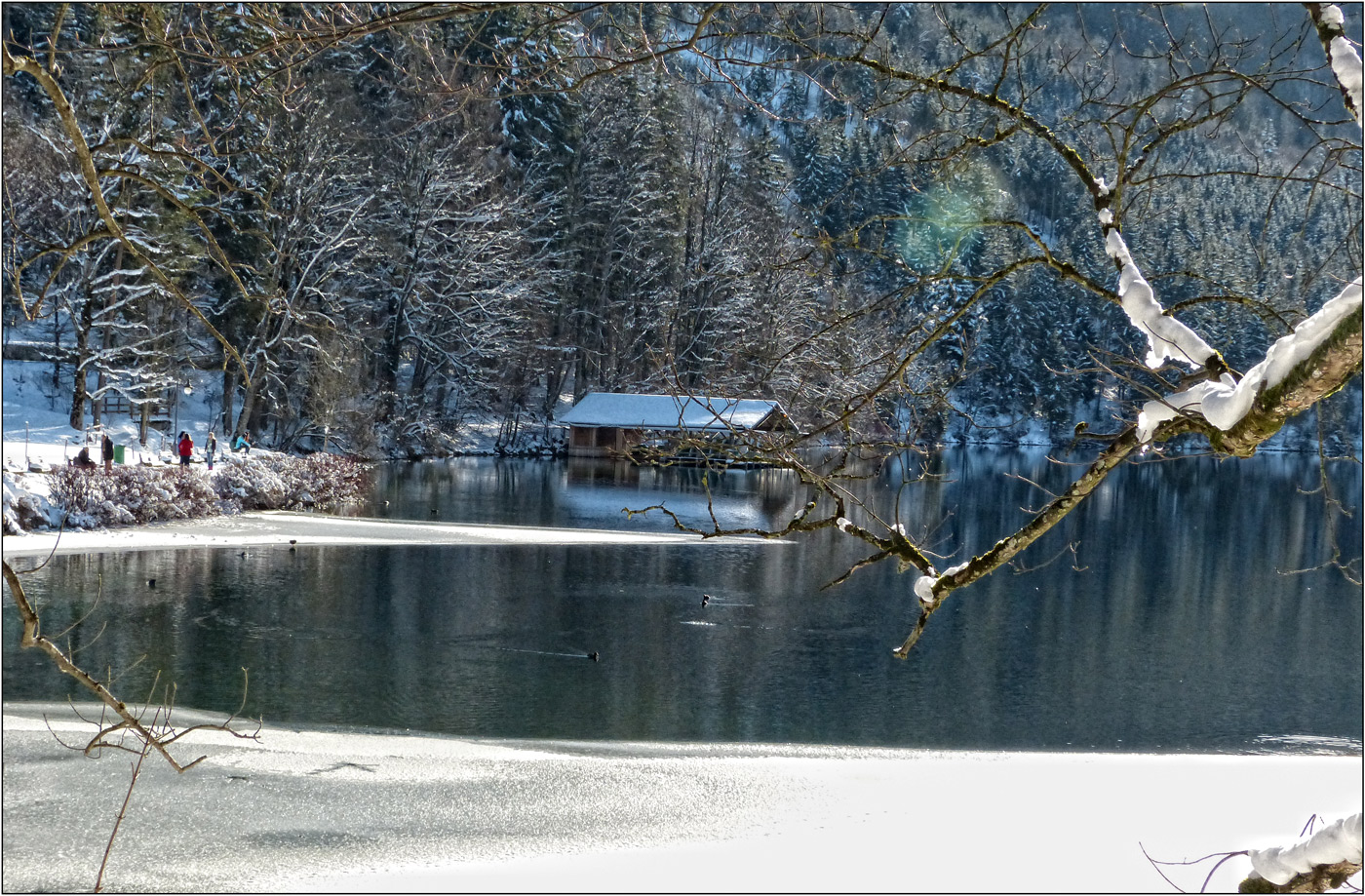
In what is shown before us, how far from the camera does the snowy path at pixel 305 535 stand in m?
20.5

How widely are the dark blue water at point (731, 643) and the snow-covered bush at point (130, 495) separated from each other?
3.06 m

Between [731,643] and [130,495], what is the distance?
45.5 ft

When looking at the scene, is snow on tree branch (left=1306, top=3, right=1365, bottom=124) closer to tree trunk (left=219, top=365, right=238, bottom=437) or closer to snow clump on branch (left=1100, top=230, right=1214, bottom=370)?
snow clump on branch (left=1100, top=230, right=1214, bottom=370)

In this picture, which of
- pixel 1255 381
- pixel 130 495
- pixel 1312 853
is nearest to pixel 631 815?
pixel 1312 853

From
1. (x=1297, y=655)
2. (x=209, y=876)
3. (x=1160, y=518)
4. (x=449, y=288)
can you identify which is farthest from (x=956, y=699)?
(x=449, y=288)

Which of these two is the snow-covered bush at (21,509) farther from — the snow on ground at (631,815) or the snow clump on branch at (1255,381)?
the snow clump on branch at (1255,381)

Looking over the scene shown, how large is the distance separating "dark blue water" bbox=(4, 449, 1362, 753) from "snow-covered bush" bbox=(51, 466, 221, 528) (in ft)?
10.0

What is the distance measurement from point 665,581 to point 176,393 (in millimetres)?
20568

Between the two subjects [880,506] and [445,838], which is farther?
[880,506]

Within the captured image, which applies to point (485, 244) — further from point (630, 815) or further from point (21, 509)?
point (630, 815)

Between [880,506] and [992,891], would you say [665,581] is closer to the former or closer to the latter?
[880,506]

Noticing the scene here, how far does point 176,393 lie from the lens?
34.2 metres

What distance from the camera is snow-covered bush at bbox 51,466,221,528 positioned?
21859 millimetres

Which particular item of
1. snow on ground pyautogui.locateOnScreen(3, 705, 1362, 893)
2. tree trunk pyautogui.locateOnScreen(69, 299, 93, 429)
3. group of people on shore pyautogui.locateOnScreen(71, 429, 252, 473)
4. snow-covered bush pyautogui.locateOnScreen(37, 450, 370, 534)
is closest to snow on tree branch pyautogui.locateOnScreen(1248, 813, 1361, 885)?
snow on ground pyautogui.locateOnScreen(3, 705, 1362, 893)
